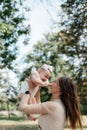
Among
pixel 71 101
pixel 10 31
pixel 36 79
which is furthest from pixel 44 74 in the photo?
pixel 10 31

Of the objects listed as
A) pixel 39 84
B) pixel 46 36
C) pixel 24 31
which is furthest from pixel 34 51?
pixel 39 84

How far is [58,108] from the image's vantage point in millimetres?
3240

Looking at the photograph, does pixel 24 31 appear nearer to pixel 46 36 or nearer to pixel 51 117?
pixel 51 117

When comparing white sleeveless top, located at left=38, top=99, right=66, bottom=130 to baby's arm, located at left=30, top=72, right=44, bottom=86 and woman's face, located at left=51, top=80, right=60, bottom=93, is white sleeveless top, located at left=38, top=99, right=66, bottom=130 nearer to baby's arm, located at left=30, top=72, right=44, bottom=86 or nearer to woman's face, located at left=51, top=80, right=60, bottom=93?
woman's face, located at left=51, top=80, right=60, bottom=93

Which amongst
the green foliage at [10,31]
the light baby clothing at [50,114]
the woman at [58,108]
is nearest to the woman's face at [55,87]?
the woman at [58,108]

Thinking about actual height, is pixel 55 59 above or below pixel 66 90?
above

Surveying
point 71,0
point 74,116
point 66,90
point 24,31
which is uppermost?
point 71,0

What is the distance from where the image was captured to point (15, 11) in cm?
2420

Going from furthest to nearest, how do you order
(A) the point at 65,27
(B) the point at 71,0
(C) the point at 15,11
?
(A) the point at 65,27, (B) the point at 71,0, (C) the point at 15,11

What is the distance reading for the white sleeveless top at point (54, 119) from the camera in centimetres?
321

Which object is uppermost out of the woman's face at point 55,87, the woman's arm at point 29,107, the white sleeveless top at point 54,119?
the woman's face at point 55,87

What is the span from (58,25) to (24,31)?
5795mm

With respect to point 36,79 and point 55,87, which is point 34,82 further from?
point 55,87

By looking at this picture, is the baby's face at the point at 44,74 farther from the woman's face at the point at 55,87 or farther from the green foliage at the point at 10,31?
the green foliage at the point at 10,31
